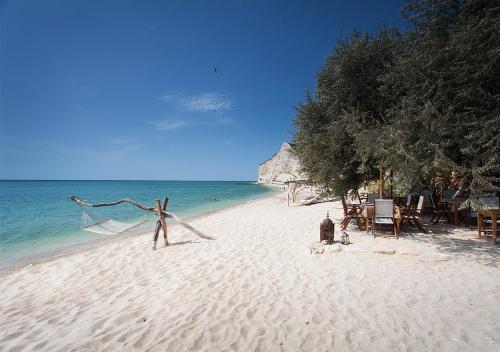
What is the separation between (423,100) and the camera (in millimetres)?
6539

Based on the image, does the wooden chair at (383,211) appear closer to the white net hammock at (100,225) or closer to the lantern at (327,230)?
the lantern at (327,230)

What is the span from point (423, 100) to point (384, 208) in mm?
3159

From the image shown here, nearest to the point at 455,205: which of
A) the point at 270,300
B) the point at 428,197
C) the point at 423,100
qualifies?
the point at 428,197

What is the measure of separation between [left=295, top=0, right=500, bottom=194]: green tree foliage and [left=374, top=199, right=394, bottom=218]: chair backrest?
105 cm

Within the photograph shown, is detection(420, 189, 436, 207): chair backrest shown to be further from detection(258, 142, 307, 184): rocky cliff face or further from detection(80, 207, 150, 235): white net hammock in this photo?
detection(258, 142, 307, 184): rocky cliff face

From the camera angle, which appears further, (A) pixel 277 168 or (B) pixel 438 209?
(A) pixel 277 168

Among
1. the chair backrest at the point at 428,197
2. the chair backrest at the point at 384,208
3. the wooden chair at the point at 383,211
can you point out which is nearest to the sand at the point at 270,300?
the wooden chair at the point at 383,211

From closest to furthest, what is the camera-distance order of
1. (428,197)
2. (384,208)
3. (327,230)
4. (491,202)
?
(491,202) → (327,230) → (384,208) → (428,197)

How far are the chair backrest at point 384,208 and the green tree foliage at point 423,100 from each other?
1048 millimetres

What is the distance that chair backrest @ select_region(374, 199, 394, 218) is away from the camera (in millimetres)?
7641

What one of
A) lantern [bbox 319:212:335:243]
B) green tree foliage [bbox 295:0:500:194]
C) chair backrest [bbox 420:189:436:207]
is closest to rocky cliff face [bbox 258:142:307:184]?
chair backrest [bbox 420:189:436:207]

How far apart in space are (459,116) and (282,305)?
5.81 meters

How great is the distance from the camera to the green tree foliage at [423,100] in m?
5.60

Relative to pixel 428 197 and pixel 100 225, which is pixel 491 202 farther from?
pixel 100 225
